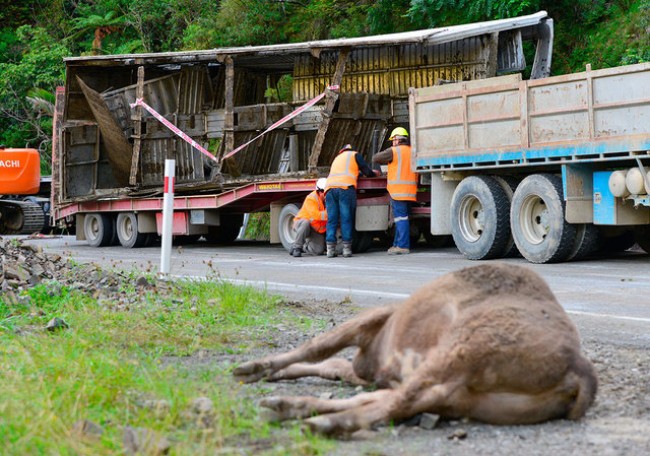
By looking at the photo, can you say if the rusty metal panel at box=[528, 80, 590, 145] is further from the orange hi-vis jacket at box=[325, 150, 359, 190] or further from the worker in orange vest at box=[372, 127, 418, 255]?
the orange hi-vis jacket at box=[325, 150, 359, 190]

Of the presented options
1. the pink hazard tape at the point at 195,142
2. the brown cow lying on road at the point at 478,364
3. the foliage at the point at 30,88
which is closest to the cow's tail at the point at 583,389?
the brown cow lying on road at the point at 478,364

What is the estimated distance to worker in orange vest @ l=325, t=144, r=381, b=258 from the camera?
17.2m

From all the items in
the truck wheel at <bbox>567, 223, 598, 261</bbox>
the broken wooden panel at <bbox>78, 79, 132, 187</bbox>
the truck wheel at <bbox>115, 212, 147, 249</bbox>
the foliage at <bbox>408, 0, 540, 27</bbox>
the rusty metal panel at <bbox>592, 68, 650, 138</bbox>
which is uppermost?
the foliage at <bbox>408, 0, 540, 27</bbox>

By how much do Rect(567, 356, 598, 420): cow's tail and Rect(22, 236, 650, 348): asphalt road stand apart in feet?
8.50

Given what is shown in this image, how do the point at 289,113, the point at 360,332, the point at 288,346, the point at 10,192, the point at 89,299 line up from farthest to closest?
the point at 10,192, the point at 289,113, the point at 89,299, the point at 288,346, the point at 360,332

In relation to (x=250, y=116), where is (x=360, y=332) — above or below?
below

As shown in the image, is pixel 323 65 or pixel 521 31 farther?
pixel 323 65

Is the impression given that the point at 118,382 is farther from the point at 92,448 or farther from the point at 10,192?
the point at 10,192

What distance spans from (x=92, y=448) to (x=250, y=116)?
17044 millimetres

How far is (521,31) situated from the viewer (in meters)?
18.9

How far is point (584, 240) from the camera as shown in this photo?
14172mm

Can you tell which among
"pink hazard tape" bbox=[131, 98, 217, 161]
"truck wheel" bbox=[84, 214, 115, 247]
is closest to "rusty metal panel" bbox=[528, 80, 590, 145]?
"pink hazard tape" bbox=[131, 98, 217, 161]

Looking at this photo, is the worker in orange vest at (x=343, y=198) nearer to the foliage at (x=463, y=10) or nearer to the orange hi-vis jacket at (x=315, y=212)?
the orange hi-vis jacket at (x=315, y=212)

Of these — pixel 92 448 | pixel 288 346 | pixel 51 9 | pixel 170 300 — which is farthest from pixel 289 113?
pixel 51 9
